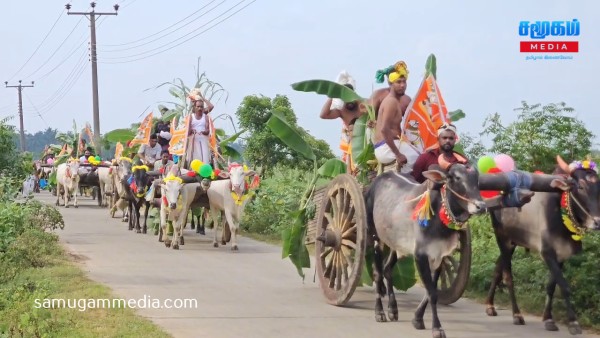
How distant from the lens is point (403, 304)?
10328mm

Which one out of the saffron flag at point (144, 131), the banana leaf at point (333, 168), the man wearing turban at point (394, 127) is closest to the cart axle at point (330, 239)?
the man wearing turban at point (394, 127)

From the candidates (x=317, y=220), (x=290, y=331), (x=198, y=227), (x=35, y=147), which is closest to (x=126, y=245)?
(x=198, y=227)

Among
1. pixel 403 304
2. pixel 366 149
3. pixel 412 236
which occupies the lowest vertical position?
pixel 403 304

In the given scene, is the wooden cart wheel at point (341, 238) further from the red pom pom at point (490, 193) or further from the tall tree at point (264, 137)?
the tall tree at point (264, 137)

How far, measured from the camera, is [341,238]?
32.1ft

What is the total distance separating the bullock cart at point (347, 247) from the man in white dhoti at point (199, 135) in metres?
6.66

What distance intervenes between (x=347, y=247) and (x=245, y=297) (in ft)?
5.19

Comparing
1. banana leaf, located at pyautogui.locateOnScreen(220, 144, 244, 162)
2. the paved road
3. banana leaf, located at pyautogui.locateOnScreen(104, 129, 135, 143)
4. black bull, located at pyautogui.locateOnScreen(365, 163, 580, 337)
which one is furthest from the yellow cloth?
banana leaf, located at pyautogui.locateOnScreen(104, 129, 135, 143)

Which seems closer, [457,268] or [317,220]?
[457,268]

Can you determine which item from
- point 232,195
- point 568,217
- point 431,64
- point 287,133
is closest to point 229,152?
point 232,195

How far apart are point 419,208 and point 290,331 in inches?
67.0

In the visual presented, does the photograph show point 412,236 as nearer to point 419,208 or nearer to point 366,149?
point 419,208

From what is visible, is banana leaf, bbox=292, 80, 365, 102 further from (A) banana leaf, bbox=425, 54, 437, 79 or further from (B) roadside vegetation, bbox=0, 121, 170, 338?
(B) roadside vegetation, bbox=0, 121, 170, 338

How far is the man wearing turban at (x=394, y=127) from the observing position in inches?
377
